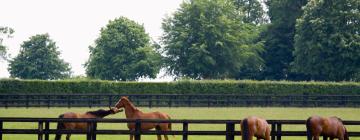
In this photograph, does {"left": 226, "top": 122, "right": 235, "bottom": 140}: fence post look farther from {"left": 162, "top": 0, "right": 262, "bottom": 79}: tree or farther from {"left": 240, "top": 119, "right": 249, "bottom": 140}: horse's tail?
{"left": 162, "top": 0, "right": 262, "bottom": 79}: tree

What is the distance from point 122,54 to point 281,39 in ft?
64.8

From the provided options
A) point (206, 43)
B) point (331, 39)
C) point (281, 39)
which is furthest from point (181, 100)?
point (281, 39)

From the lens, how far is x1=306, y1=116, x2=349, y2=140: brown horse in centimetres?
1956

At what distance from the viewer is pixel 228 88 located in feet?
188

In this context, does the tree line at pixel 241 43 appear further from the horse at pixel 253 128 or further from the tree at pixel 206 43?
the horse at pixel 253 128

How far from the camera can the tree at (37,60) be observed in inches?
4473

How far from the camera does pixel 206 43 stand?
7875 cm

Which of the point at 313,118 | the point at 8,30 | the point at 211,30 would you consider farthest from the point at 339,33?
the point at 313,118

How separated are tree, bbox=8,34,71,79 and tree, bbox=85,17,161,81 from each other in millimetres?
18849

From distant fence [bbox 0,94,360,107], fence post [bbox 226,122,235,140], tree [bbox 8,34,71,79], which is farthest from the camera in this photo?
tree [bbox 8,34,71,79]

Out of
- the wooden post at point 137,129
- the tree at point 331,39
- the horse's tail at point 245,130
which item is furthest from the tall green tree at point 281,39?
the horse's tail at point 245,130

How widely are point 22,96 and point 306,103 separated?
19.0 metres

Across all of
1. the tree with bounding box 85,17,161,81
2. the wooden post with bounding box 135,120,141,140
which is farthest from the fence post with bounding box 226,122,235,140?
the tree with bounding box 85,17,161,81

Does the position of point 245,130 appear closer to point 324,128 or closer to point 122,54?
point 324,128
